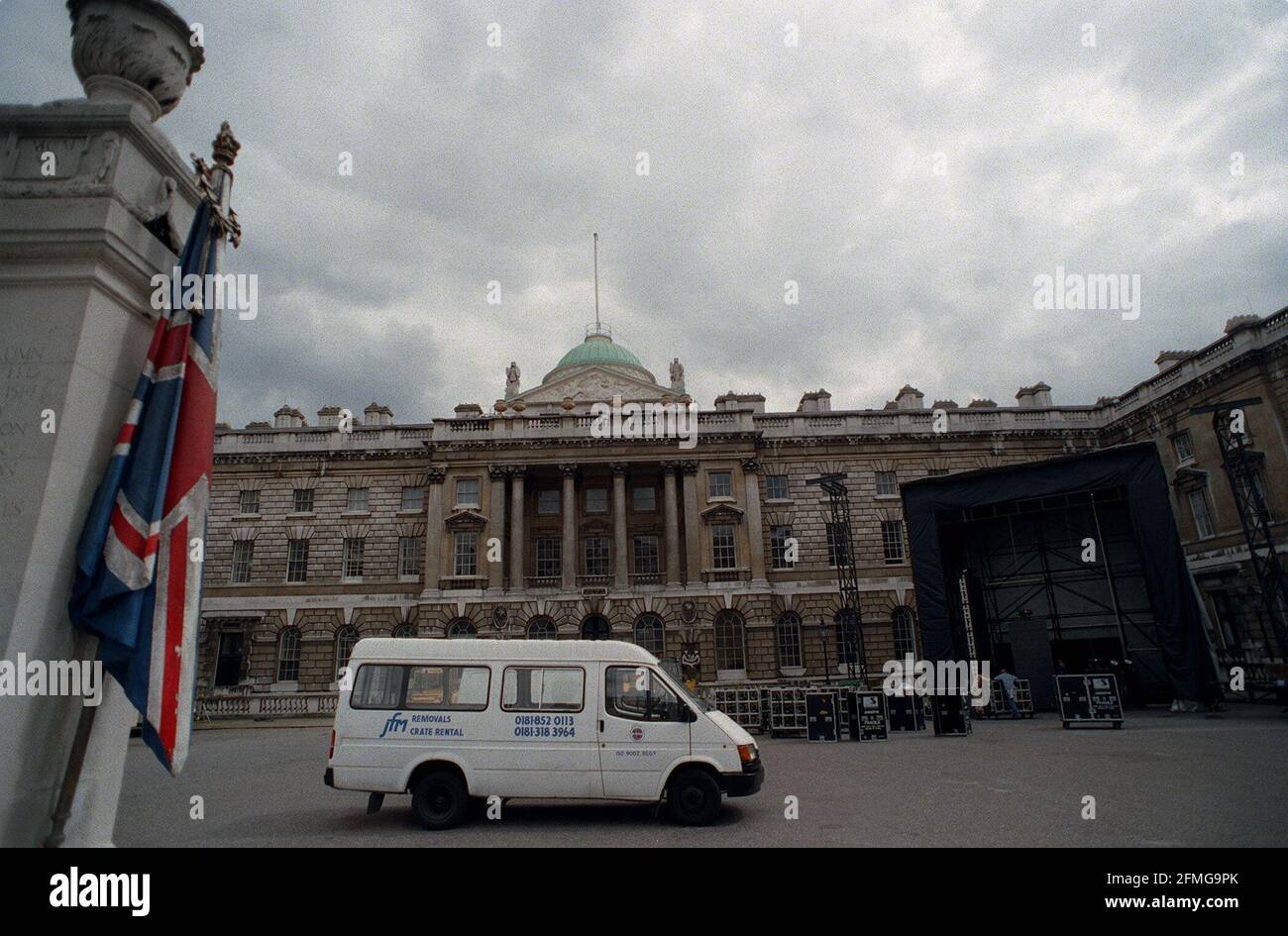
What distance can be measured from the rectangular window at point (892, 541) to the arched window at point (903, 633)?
2386 millimetres

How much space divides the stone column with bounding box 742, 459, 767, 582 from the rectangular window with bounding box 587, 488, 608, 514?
7.20 metres

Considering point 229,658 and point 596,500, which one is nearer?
point 229,658

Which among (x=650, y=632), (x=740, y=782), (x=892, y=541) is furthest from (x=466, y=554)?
(x=740, y=782)

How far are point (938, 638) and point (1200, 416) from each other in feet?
49.6

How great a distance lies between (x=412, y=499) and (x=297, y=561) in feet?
20.5

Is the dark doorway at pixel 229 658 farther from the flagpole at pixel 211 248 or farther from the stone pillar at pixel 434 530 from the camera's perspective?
the flagpole at pixel 211 248

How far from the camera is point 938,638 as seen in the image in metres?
21.6

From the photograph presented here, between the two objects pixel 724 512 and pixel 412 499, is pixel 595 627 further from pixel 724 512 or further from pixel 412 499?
pixel 412 499

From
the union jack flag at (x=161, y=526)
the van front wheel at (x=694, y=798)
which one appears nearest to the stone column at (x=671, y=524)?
the van front wheel at (x=694, y=798)

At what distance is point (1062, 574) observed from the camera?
24.7 metres

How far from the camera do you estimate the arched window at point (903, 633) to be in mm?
31453

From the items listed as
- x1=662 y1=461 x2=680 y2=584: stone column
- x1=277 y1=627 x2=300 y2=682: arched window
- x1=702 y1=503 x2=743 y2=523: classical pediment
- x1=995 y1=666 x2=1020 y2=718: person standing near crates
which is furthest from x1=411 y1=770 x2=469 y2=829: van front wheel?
x1=277 y1=627 x2=300 y2=682: arched window

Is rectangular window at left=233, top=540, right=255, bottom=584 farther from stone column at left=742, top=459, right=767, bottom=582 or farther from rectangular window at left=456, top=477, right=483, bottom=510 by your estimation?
stone column at left=742, top=459, right=767, bottom=582
